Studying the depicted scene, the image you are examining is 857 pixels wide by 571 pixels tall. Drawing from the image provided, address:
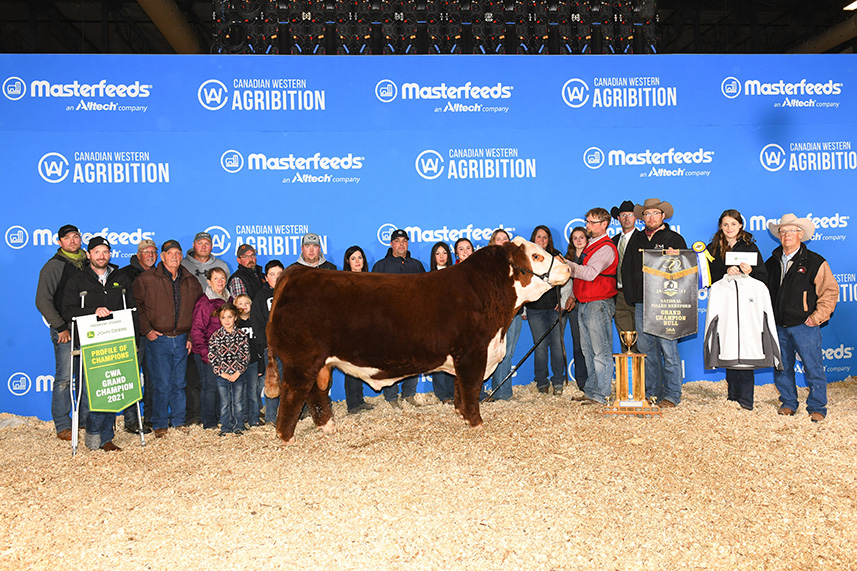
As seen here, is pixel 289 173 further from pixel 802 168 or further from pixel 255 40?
pixel 802 168

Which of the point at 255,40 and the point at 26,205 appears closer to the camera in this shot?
the point at 26,205

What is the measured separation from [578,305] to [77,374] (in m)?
4.26

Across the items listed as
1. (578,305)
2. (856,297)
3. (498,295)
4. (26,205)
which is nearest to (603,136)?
(578,305)

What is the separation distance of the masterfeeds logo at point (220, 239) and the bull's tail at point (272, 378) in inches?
84.7

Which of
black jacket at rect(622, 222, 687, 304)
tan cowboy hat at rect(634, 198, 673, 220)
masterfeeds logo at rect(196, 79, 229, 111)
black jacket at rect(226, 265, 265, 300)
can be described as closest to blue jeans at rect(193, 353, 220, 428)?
black jacket at rect(226, 265, 265, 300)

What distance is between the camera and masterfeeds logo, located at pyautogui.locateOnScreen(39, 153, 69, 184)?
239 inches

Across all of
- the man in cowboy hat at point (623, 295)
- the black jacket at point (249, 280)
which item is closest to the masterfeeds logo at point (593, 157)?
the man in cowboy hat at point (623, 295)

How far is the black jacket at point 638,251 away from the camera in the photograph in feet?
17.0

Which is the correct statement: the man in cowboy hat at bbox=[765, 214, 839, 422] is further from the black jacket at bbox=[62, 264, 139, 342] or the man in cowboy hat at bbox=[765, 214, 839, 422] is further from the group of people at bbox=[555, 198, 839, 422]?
the black jacket at bbox=[62, 264, 139, 342]

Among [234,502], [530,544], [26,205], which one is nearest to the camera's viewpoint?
[530,544]

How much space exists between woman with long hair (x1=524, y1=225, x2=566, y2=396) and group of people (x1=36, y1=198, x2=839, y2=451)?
25 centimetres

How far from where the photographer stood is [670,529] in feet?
9.41

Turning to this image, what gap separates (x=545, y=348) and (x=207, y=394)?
3.30 m

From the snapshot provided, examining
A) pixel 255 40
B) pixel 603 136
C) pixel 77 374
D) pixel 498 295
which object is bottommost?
pixel 77 374
